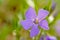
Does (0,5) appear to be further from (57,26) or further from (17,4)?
(57,26)

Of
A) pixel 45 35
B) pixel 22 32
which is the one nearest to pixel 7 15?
pixel 22 32

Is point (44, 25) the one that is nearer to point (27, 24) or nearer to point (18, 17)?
point (27, 24)

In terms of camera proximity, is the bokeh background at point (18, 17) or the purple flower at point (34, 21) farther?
the bokeh background at point (18, 17)

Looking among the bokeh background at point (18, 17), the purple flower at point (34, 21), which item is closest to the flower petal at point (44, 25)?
the purple flower at point (34, 21)

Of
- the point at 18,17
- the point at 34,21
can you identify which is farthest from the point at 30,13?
the point at 18,17

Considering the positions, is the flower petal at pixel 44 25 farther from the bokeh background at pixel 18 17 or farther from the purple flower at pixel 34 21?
the bokeh background at pixel 18 17

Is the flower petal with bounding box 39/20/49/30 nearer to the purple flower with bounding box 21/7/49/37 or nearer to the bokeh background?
the purple flower with bounding box 21/7/49/37
